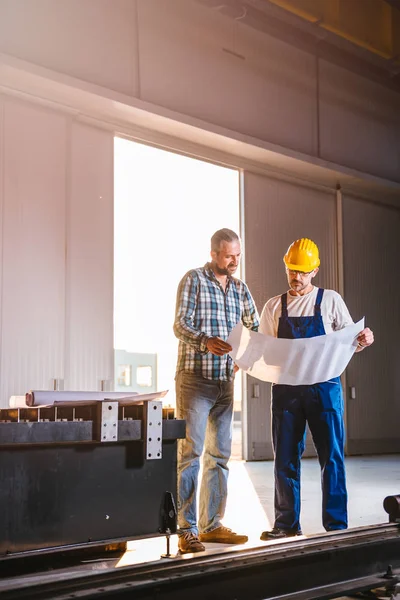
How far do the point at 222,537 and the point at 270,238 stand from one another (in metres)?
5.75

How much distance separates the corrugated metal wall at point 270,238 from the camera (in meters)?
8.63

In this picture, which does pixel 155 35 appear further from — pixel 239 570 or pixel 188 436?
pixel 239 570

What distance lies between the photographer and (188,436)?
11.8ft

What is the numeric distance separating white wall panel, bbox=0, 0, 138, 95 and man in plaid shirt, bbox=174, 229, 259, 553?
3.74 meters

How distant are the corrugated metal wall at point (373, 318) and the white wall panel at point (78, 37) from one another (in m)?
4.10

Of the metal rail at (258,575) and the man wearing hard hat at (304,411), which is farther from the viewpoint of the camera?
the man wearing hard hat at (304,411)

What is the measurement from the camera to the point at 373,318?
33.2ft

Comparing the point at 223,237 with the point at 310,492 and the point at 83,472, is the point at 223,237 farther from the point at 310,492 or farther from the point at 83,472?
the point at 310,492

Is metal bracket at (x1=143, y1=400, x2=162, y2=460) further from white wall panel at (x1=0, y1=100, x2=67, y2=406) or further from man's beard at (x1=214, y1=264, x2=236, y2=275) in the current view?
white wall panel at (x1=0, y1=100, x2=67, y2=406)

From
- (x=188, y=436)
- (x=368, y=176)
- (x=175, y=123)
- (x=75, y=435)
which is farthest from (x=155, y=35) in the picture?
(x=75, y=435)

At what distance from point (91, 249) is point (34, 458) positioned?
4.87m

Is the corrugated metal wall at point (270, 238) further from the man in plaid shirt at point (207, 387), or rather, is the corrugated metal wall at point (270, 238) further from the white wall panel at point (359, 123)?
the man in plaid shirt at point (207, 387)

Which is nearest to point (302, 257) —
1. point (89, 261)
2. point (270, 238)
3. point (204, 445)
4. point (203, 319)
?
point (203, 319)

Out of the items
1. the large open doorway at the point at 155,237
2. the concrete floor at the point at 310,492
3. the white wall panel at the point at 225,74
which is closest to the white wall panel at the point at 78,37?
the white wall panel at the point at 225,74
